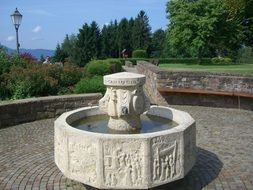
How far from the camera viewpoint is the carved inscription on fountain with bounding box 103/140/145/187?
5215 millimetres

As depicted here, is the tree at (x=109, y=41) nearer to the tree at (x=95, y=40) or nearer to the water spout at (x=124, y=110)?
the tree at (x=95, y=40)

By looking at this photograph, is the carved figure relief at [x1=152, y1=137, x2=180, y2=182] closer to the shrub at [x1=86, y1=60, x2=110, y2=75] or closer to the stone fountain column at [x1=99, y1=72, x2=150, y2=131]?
the stone fountain column at [x1=99, y1=72, x2=150, y2=131]

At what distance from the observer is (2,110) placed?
10062 millimetres

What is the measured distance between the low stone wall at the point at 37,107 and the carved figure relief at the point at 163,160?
235 inches

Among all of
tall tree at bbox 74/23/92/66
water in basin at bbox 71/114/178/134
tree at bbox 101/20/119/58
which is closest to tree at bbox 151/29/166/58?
tree at bbox 101/20/119/58

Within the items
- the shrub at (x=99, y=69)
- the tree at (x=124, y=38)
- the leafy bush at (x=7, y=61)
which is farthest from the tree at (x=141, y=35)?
the leafy bush at (x=7, y=61)

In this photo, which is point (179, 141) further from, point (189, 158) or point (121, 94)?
point (121, 94)

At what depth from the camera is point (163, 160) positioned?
5.36 meters

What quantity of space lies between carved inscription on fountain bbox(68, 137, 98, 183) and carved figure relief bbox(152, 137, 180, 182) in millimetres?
811

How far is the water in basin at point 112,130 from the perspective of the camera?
6.49 m

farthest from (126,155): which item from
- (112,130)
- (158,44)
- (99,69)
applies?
(158,44)

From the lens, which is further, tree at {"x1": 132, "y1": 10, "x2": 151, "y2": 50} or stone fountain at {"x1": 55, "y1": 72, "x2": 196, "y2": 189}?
tree at {"x1": 132, "y1": 10, "x2": 151, "y2": 50}

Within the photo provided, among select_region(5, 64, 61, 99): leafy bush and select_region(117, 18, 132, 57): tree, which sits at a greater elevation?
select_region(117, 18, 132, 57): tree

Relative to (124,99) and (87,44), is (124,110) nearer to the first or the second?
(124,99)
